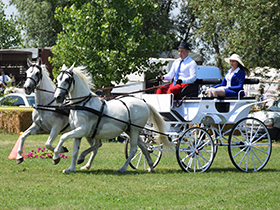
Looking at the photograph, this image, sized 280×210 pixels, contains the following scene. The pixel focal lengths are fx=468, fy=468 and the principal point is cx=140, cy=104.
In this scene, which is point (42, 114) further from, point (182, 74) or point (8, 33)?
point (8, 33)

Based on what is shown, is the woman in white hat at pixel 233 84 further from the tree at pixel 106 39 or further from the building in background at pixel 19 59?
the building in background at pixel 19 59

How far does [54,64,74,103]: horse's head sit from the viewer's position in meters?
8.67

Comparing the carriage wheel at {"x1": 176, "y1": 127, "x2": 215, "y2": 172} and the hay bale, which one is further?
the hay bale

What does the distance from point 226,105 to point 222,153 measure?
3954 mm

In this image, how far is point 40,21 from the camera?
1289 inches

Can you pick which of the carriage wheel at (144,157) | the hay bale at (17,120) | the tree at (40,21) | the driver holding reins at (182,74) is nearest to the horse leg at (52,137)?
the carriage wheel at (144,157)

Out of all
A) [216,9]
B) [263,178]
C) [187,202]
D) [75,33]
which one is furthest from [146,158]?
[216,9]

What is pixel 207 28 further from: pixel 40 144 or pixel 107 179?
pixel 107 179

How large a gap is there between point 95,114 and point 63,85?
90cm

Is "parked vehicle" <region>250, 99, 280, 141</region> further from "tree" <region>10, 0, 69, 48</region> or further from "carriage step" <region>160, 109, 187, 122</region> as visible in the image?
"tree" <region>10, 0, 69, 48</region>

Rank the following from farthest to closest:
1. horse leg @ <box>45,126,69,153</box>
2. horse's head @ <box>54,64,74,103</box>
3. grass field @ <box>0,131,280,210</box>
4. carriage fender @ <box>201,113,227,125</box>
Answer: carriage fender @ <box>201,113,227,125</box>, horse leg @ <box>45,126,69,153</box>, horse's head @ <box>54,64,74,103</box>, grass field @ <box>0,131,280,210</box>

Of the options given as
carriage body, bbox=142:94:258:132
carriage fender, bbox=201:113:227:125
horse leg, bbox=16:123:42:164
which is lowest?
horse leg, bbox=16:123:42:164

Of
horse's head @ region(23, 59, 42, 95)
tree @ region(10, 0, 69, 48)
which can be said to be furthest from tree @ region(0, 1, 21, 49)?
horse's head @ region(23, 59, 42, 95)

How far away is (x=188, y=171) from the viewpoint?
9727 millimetres
